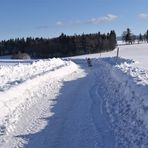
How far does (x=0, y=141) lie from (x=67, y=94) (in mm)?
8532

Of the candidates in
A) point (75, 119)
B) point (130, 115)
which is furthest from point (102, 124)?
point (75, 119)

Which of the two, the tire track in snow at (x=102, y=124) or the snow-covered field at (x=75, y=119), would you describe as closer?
the tire track in snow at (x=102, y=124)

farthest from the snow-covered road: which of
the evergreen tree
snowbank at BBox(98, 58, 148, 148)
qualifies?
the evergreen tree

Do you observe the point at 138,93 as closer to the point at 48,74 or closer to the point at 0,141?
the point at 0,141

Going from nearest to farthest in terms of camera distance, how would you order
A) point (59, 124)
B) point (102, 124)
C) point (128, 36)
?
point (102, 124) < point (59, 124) < point (128, 36)

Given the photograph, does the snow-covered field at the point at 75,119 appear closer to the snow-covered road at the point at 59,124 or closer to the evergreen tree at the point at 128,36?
the snow-covered road at the point at 59,124

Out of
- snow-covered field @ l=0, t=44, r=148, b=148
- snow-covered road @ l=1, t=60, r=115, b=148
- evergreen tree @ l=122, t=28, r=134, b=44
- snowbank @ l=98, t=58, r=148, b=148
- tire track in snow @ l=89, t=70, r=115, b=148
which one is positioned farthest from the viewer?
evergreen tree @ l=122, t=28, r=134, b=44

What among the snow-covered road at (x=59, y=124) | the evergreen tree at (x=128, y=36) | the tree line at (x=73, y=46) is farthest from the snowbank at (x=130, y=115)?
the evergreen tree at (x=128, y=36)

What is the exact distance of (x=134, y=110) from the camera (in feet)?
37.0

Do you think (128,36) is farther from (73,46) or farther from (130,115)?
(130,115)

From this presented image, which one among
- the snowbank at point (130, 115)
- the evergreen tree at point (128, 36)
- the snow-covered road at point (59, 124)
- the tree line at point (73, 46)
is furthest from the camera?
the evergreen tree at point (128, 36)

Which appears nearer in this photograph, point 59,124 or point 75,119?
point 59,124

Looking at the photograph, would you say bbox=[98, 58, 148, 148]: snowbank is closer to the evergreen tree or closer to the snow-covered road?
the snow-covered road

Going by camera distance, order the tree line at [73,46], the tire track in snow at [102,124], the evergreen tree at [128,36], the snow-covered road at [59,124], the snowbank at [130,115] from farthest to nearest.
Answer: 1. the evergreen tree at [128,36]
2. the tree line at [73,46]
3. the snow-covered road at [59,124]
4. the tire track in snow at [102,124]
5. the snowbank at [130,115]
